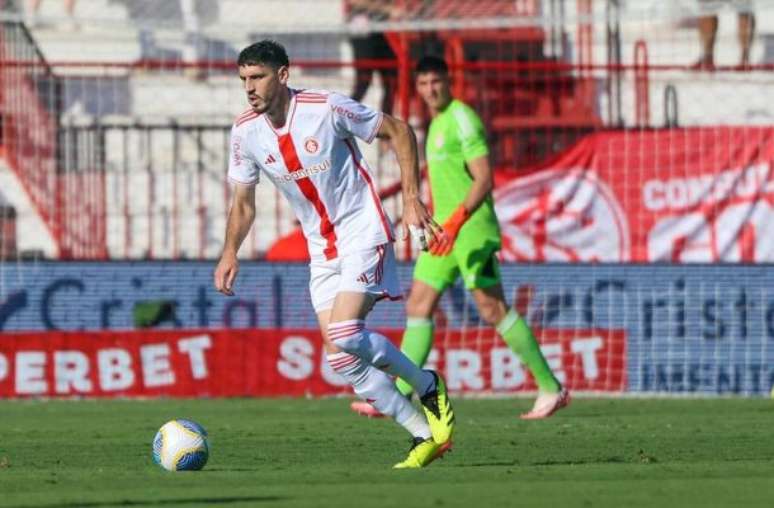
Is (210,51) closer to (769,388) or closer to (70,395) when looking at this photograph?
(70,395)

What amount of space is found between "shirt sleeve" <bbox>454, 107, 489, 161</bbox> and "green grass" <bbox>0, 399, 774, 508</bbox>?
5.66ft

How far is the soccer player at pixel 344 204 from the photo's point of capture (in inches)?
339

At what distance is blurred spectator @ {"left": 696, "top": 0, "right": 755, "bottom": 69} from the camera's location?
58.6 ft

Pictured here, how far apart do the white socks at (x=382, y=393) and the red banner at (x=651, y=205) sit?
7.05m

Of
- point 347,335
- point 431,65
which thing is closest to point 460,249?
point 431,65

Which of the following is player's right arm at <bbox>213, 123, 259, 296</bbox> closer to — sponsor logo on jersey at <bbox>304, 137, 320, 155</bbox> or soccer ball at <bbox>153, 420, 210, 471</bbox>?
sponsor logo on jersey at <bbox>304, 137, 320, 155</bbox>

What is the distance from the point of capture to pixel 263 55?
28.0ft

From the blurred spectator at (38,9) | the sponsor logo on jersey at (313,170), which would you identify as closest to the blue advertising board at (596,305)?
the blurred spectator at (38,9)

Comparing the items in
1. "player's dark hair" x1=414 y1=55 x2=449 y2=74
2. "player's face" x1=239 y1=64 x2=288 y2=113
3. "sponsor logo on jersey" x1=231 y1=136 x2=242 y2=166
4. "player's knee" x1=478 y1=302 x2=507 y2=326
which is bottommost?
"player's knee" x1=478 y1=302 x2=507 y2=326

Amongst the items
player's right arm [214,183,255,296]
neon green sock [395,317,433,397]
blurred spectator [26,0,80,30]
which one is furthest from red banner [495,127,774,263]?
player's right arm [214,183,255,296]

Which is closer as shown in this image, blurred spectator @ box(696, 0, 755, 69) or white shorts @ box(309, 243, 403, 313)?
white shorts @ box(309, 243, 403, 313)

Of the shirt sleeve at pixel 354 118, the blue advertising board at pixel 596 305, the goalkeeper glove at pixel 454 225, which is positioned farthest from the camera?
the blue advertising board at pixel 596 305

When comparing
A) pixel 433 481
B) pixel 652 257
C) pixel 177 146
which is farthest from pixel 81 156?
pixel 433 481

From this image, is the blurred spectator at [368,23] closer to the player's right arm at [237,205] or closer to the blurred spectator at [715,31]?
the blurred spectator at [715,31]
